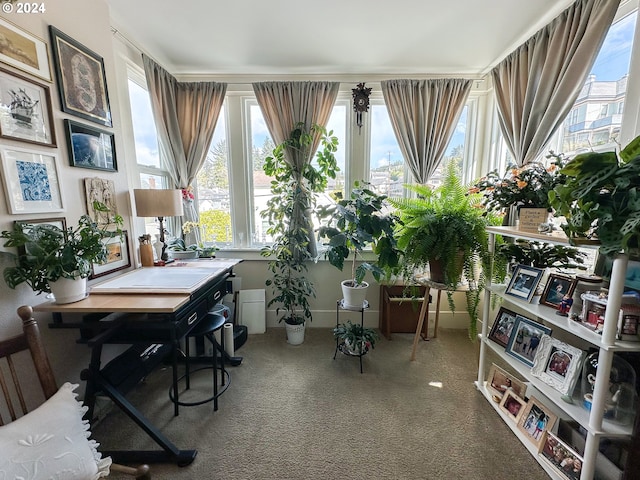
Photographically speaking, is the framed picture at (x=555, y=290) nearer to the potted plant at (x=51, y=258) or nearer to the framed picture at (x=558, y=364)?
the framed picture at (x=558, y=364)

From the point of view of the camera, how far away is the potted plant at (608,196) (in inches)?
36.0

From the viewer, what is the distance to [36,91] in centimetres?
126

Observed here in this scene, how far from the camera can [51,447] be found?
0.81m

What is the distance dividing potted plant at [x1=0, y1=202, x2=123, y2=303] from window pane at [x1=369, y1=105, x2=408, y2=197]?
7.75ft

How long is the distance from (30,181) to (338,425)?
2112 millimetres

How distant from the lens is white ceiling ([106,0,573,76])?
1672mm

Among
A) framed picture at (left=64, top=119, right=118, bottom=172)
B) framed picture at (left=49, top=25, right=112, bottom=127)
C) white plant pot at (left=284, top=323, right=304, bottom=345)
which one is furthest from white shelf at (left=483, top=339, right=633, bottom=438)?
framed picture at (left=49, top=25, right=112, bottom=127)

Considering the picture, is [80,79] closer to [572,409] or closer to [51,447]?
[51,447]

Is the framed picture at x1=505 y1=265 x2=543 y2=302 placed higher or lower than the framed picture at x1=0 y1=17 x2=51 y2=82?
lower

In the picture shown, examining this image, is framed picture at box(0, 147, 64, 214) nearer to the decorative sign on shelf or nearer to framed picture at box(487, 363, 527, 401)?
the decorative sign on shelf

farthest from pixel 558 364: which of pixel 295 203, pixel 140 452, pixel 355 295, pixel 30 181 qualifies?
pixel 30 181

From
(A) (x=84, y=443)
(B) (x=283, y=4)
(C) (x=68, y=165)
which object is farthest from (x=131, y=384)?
(B) (x=283, y=4)

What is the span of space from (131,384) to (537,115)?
327cm

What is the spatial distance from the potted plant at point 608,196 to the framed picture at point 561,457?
3.22 ft
